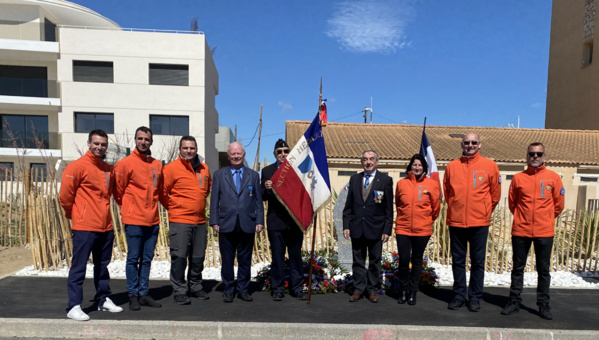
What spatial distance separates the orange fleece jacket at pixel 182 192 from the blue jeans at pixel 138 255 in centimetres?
34

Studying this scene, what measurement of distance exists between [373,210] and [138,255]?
293cm

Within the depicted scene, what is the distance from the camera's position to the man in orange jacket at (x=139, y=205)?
4.33 m

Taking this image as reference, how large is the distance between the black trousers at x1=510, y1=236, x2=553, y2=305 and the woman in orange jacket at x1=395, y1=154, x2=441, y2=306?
1.03 metres

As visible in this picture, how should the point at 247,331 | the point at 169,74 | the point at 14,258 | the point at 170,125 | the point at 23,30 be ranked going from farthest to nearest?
the point at 169,74 → the point at 170,125 → the point at 23,30 → the point at 14,258 → the point at 247,331

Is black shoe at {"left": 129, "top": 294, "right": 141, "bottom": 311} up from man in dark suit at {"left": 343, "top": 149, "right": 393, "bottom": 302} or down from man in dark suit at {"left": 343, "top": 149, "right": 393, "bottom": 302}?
down

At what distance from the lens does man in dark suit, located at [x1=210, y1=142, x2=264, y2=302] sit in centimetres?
471

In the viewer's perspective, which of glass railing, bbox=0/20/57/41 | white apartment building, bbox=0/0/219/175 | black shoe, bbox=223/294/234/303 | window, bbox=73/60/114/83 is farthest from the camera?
window, bbox=73/60/114/83

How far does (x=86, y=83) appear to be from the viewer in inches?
834

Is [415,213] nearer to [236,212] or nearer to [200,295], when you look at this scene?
[236,212]

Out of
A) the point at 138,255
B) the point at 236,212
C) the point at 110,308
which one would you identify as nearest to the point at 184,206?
the point at 236,212

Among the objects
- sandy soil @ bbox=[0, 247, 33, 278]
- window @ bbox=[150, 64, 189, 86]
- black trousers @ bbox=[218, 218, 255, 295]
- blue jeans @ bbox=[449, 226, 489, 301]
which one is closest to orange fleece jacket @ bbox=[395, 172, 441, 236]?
blue jeans @ bbox=[449, 226, 489, 301]

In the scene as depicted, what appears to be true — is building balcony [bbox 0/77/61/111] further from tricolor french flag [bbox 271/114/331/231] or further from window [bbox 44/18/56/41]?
tricolor french flag [bbox 271/114/331/231]

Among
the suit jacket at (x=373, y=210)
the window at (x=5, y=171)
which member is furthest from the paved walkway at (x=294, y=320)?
the window at (x=5, y=171)

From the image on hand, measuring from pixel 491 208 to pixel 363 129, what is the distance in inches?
697
